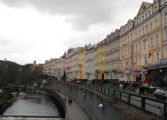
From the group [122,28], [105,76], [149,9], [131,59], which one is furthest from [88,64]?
[149,9]

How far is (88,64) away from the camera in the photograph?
111 m

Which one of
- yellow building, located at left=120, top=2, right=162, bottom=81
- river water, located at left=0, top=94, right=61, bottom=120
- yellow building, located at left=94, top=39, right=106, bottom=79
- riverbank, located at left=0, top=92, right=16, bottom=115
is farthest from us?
yellow building, located at left=94, top=39, right=106, bottom=79

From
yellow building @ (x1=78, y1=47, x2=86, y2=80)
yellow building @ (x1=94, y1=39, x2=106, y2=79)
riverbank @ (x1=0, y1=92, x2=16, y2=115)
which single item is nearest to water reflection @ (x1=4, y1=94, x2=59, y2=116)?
riverbank @ (x1=0, y1=92, x2=16, y2=115)

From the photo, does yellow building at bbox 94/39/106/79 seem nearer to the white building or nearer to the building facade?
the building facade

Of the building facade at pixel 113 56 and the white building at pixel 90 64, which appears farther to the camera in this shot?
the white building at pixel 90 64

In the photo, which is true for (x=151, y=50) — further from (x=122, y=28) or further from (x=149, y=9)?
(x=122, y=28)

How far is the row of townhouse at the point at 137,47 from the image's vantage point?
48.1 meters

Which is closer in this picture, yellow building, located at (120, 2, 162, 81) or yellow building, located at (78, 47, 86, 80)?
yellow building, located at (120, 2, 162, 81)

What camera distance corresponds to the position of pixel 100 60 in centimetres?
9344

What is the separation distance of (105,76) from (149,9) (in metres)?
36.7

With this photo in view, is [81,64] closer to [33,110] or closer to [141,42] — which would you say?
[33,110]

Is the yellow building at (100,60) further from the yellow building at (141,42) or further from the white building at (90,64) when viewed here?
the yellow building at (141,42)

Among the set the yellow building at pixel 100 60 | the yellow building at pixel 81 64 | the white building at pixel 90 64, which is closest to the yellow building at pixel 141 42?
the yellow building at pixel 100 60

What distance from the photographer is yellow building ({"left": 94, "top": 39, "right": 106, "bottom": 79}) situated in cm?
9019
